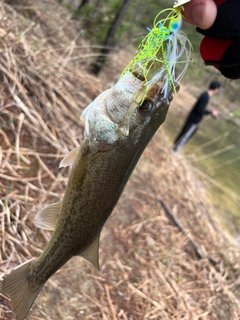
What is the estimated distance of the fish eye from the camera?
180 cm

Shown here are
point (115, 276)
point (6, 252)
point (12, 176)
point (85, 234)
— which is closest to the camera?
point (85, 234)

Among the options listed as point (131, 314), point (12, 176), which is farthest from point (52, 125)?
point (131, 314)

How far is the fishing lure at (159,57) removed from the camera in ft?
5.48

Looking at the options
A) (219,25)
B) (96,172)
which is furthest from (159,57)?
(96,172)

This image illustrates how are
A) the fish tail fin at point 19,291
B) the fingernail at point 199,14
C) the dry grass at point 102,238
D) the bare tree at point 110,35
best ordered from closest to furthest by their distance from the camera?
the fingernail at point 199,14, the fish tail fin at point 19,291, the dry grass at point 102,238, the bare tree at point 110,35

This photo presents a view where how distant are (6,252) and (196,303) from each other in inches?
93.0

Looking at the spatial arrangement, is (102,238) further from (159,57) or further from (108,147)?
(159,57)

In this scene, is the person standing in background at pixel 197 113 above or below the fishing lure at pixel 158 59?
below

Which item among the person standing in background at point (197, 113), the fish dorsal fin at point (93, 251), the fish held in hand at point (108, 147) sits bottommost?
the person standing in background at point (197, 113)

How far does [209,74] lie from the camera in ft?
99.4

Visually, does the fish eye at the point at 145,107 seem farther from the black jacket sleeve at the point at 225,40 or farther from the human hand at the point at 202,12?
the human hand at the point at 202,12

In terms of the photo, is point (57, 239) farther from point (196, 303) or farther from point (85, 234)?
point (196, 303)

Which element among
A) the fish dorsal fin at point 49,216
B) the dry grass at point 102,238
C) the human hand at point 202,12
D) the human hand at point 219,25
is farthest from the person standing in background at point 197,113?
the human hand at point 202,12

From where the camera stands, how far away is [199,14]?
1.33 metres
